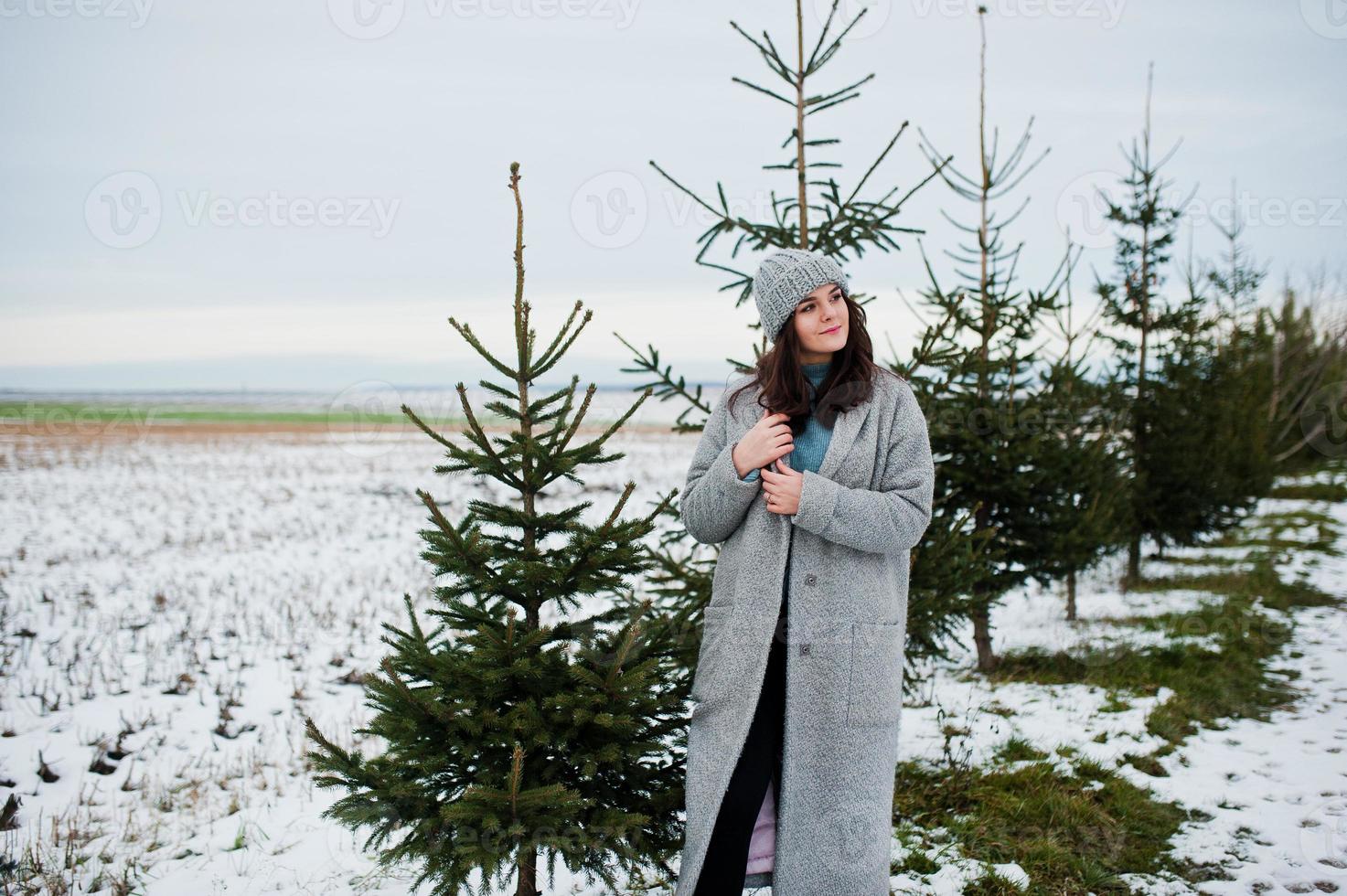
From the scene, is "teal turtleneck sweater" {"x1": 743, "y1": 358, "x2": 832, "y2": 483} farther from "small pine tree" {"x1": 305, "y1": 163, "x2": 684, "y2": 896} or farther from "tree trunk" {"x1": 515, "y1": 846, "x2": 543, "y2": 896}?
"tree trunk" {"x1": 515, "y1": 846, "x2": 543, "y2": 896}

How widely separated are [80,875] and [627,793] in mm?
2859

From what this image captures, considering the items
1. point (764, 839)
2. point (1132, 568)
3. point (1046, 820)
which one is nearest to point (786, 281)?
point (764, 839)

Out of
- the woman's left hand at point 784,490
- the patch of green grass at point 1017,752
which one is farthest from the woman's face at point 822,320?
the patch of green grass at point 1017,752

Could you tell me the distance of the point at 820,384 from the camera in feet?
9.21

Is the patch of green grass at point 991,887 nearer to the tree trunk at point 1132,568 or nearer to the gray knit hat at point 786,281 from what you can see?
the gray knit hat at point 786,281

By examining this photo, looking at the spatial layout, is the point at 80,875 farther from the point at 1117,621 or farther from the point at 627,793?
the point at 1117,621

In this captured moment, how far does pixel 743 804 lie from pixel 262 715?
15.5ft

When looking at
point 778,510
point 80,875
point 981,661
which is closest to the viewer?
point 778,510

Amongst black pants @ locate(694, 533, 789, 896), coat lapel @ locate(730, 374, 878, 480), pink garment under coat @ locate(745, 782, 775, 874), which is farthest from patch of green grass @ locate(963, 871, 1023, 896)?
coat lapel @ locate(730, 374, 878, 480)

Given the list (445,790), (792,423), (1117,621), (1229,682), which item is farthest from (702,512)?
(1117,621)

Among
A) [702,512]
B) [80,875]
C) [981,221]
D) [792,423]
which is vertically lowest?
[80,875]

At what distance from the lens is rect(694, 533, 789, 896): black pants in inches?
103

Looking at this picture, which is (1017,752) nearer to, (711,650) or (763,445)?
(711,650)

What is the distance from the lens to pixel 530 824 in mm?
2570
